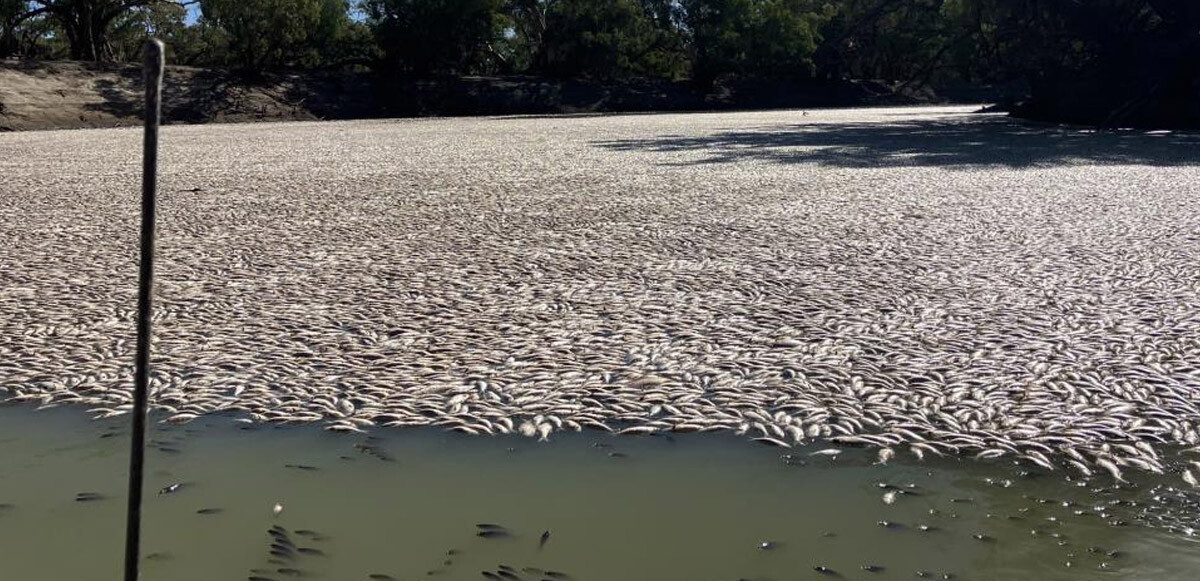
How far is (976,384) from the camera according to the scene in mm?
4805

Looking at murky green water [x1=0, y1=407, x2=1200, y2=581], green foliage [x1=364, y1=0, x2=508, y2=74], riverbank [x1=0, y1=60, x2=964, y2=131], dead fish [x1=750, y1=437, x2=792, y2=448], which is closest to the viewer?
murky green water [x1=0, y1=407, x2=1200, y2=581]

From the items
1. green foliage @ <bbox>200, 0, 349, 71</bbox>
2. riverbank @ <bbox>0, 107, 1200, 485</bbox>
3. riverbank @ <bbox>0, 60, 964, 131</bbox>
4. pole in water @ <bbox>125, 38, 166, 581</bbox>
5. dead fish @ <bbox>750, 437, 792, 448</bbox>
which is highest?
green foliage @ <bbox>200, 0, 349, 71</bbox>

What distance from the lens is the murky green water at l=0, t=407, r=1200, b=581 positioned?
3.17 meters

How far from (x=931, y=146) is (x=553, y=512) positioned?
17649mm

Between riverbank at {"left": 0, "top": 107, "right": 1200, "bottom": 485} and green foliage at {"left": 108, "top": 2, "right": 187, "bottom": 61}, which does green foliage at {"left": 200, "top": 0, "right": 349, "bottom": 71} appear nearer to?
green foliage at {"left": 108, "top": 2, "right": 187, "bottom": 61}

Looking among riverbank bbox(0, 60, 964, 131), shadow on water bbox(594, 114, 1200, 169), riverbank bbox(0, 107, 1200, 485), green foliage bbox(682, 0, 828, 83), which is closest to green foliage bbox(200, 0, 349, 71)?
riverbank bbox(0, 60, 964, 131)

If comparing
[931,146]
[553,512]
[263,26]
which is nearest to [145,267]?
[553,512]

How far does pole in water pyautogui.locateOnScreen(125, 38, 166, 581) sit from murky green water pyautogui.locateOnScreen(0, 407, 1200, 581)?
3.98 ft

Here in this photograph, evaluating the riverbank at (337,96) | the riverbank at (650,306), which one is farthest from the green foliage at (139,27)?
the riverbank at (650,306)

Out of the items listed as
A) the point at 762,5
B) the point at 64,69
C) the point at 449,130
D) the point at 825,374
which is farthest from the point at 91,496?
the point at 762,5

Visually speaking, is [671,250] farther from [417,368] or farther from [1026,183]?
[1026,183]

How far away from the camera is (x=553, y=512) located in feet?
11.8

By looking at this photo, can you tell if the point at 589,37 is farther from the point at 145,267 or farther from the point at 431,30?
the point at 145,267

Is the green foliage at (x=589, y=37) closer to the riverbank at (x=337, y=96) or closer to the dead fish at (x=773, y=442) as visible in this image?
the riverbank at (x=337, y=96)
